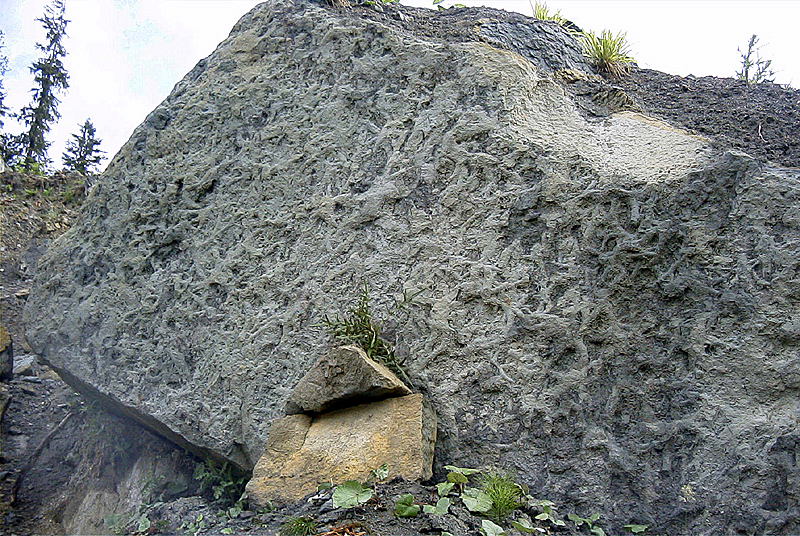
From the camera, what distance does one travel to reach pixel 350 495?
2.69 m

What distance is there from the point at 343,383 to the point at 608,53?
3.52m

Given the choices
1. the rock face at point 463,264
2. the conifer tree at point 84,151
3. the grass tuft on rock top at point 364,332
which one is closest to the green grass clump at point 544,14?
the rock face at point 463,264

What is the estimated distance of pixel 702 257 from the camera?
3.36m

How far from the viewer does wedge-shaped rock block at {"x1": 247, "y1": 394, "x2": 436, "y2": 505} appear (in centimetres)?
313

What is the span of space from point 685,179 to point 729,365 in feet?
3.36

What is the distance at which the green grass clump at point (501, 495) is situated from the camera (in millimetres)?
2807

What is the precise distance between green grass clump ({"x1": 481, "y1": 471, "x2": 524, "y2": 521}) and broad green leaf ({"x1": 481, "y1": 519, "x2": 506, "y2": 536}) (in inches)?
8.7

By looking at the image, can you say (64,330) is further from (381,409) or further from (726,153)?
(726,153)

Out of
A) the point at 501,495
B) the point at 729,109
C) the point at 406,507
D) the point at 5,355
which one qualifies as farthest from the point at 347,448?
the point at 5,355

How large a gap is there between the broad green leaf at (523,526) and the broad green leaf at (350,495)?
650mm

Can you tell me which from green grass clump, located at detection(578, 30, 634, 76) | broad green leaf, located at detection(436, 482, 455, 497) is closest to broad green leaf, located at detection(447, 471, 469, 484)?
broad green leaf, located at detection(436, 482, 455, 497)

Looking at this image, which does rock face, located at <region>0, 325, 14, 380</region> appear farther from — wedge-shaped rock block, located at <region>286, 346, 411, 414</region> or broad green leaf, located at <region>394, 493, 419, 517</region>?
broad green leaf, located at <region>394, 493, 419, 517</region>

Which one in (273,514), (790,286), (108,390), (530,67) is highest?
(530,67)

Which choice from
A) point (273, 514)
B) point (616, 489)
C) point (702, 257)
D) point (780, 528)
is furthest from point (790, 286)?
point (273, 514)
